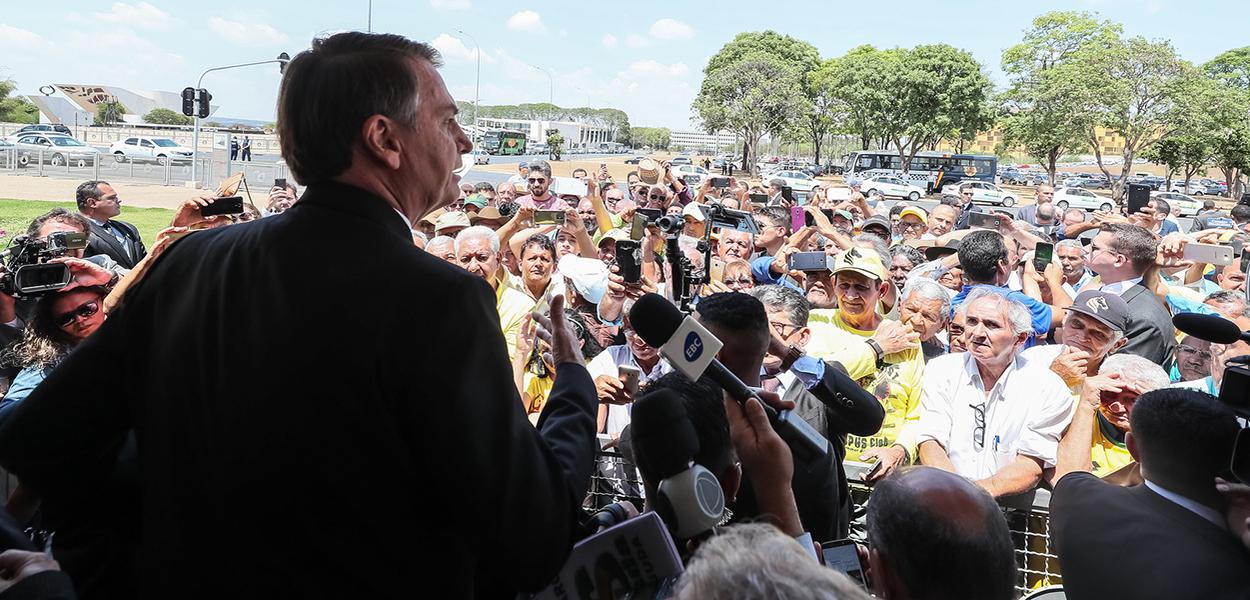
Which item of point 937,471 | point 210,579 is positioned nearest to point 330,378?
point 210,579

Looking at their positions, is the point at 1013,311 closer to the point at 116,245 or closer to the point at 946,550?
the point at 946,550

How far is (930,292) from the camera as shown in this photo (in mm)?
5199

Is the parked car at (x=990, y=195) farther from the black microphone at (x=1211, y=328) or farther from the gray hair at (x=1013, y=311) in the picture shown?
the black microphone at (x=1211, y=328)

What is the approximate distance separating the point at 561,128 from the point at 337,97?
381ft

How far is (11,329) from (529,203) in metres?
5.89

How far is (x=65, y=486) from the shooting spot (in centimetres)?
167

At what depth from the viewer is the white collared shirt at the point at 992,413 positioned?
3.84m

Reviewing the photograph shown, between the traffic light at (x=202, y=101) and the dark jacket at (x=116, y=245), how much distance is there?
14859 mm

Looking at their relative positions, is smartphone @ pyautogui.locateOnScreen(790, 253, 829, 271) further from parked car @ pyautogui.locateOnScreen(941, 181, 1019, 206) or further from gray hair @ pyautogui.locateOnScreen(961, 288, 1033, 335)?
parked car @ pyautogui.locateOnScreen(941, 181, 1019, 206)

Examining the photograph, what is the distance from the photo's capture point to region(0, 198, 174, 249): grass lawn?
15537 millimetres

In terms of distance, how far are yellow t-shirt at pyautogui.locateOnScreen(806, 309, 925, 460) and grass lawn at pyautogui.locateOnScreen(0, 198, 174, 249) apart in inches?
536

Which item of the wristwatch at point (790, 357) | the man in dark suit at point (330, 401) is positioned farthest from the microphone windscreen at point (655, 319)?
the wristwatch at point (790, 357)

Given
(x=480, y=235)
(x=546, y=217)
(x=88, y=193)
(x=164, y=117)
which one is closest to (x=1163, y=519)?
(x=480, y=235)

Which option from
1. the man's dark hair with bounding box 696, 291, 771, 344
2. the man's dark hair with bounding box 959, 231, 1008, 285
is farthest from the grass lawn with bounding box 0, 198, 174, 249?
the man's dark hair with bounding box 696, 291, 771, 344
